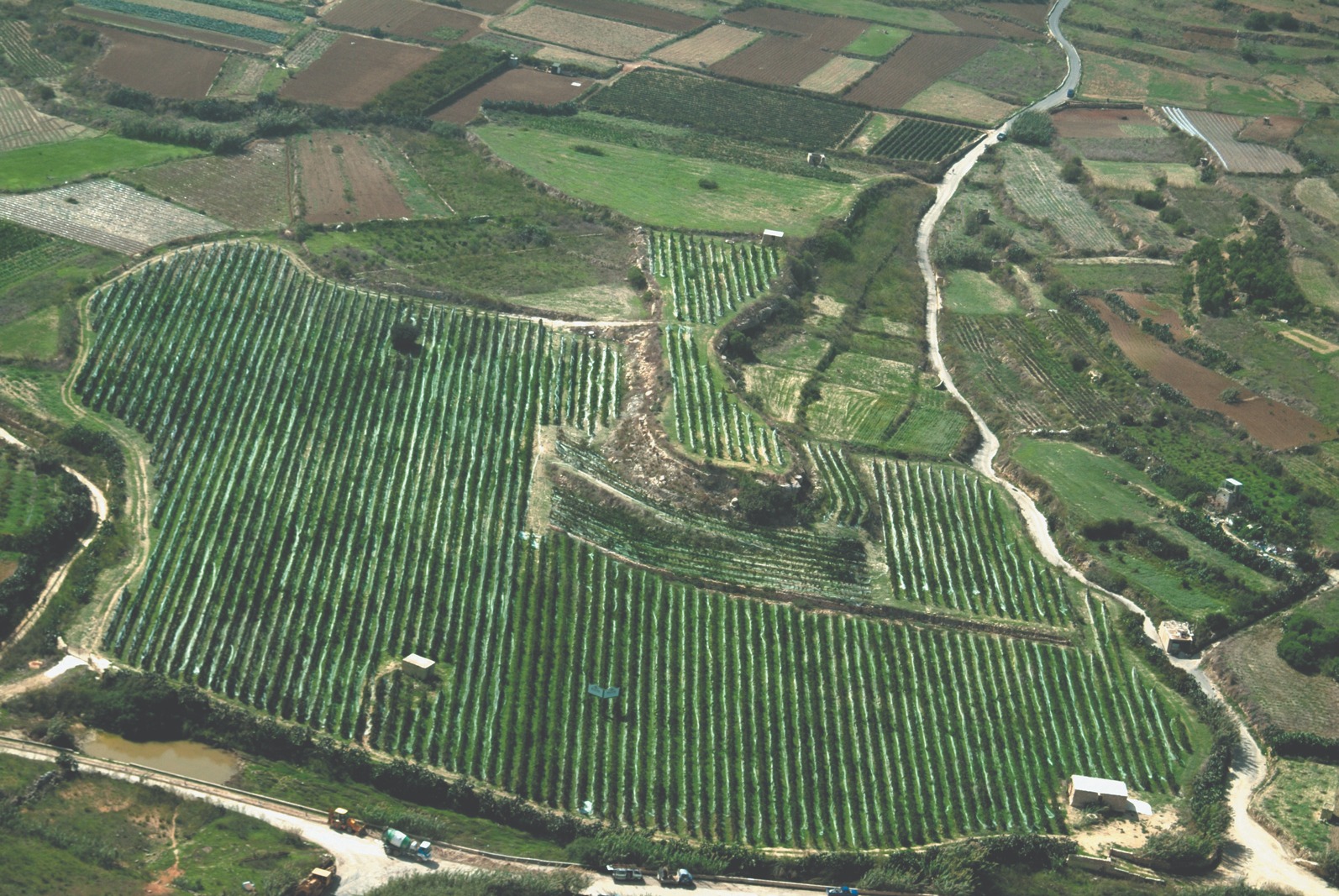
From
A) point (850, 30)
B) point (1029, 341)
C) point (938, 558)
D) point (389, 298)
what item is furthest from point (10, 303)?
point (850, 30)

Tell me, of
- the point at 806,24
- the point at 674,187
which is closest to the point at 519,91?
the point at 674,187

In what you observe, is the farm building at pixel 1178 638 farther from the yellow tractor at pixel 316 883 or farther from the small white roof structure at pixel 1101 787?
the yellow tractor at pixel 316 883

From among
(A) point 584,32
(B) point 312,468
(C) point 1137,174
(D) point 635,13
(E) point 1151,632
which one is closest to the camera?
(E) point 1151,632

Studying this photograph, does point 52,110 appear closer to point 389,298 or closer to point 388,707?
point 389,298

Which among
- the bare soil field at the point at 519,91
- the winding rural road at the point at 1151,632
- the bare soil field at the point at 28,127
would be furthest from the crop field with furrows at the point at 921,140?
the bare soil field at the point at 28,127

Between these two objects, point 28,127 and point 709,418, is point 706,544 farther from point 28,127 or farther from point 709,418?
point 28,127

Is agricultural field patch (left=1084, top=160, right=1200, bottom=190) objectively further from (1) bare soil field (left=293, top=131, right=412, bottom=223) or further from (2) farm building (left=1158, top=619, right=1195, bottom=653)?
(2) farm building (left=1158, top=619, right=1195, bottom=653)
